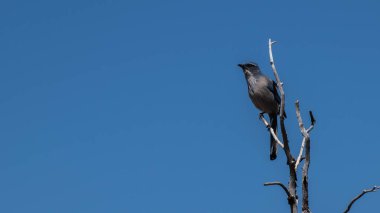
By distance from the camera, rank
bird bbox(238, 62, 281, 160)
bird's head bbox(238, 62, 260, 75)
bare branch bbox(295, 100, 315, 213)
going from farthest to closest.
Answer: bird's head bbox(238, 62, 260, 75) → bird bbox(238, 62, 281, 160) → bare branch bbox(295, 100, 315, 213)

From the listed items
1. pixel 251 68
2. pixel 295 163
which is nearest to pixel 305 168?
pixel 295 163

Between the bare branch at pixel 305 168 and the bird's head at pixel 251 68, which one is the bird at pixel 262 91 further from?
the bare branch at pixel 305 168

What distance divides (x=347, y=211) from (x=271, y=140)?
3173 mm

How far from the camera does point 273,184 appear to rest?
745 cm

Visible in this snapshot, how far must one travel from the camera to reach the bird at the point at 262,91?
11836 mm

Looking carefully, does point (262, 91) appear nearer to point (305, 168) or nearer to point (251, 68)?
point (251, 68)

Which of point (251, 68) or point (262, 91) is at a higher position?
point (251, 68)

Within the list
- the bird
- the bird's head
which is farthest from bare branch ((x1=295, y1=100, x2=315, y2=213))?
the bird's head

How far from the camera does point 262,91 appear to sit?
11.9 m

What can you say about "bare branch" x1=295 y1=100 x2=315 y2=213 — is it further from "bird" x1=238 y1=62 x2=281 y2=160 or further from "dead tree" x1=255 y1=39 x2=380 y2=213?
"bird" x1=238 y1=62 x2=281 y2=160

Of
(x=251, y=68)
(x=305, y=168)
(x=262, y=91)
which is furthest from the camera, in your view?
(x=251, y=68)

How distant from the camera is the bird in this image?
38.8 ft

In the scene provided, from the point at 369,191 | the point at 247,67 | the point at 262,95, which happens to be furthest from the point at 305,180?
the point at 247,67

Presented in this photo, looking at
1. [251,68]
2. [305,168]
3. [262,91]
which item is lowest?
[305,168]
